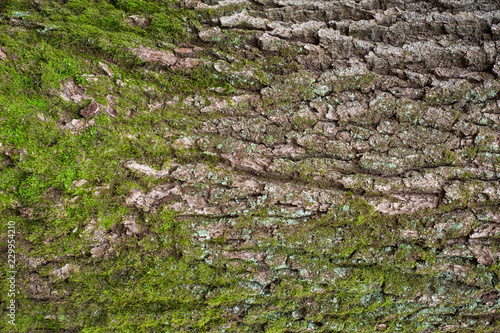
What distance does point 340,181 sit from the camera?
244cm

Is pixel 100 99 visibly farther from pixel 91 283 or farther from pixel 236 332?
pixel 236 332

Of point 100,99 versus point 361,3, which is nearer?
point 100,99

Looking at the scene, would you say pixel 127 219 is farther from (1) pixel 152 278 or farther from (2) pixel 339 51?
(2) pixel 339 51

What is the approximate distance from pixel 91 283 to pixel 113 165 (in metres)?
0.85

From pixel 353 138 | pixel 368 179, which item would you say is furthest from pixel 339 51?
pixel 368 179

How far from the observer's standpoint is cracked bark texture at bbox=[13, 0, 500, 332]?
2.38 m

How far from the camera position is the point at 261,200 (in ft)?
7.79

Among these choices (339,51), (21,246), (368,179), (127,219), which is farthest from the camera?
(339,51)

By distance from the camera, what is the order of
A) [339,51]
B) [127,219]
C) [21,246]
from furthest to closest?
1. [339,51]
2. [127,219]
3. [21,246]

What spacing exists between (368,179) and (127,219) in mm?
1815

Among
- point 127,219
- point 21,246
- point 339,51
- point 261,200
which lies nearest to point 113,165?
point 127,219

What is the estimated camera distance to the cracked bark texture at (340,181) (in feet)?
7.82

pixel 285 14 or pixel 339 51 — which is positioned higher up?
pixel 285 14

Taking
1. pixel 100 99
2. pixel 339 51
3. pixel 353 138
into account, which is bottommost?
pixel 353 138
